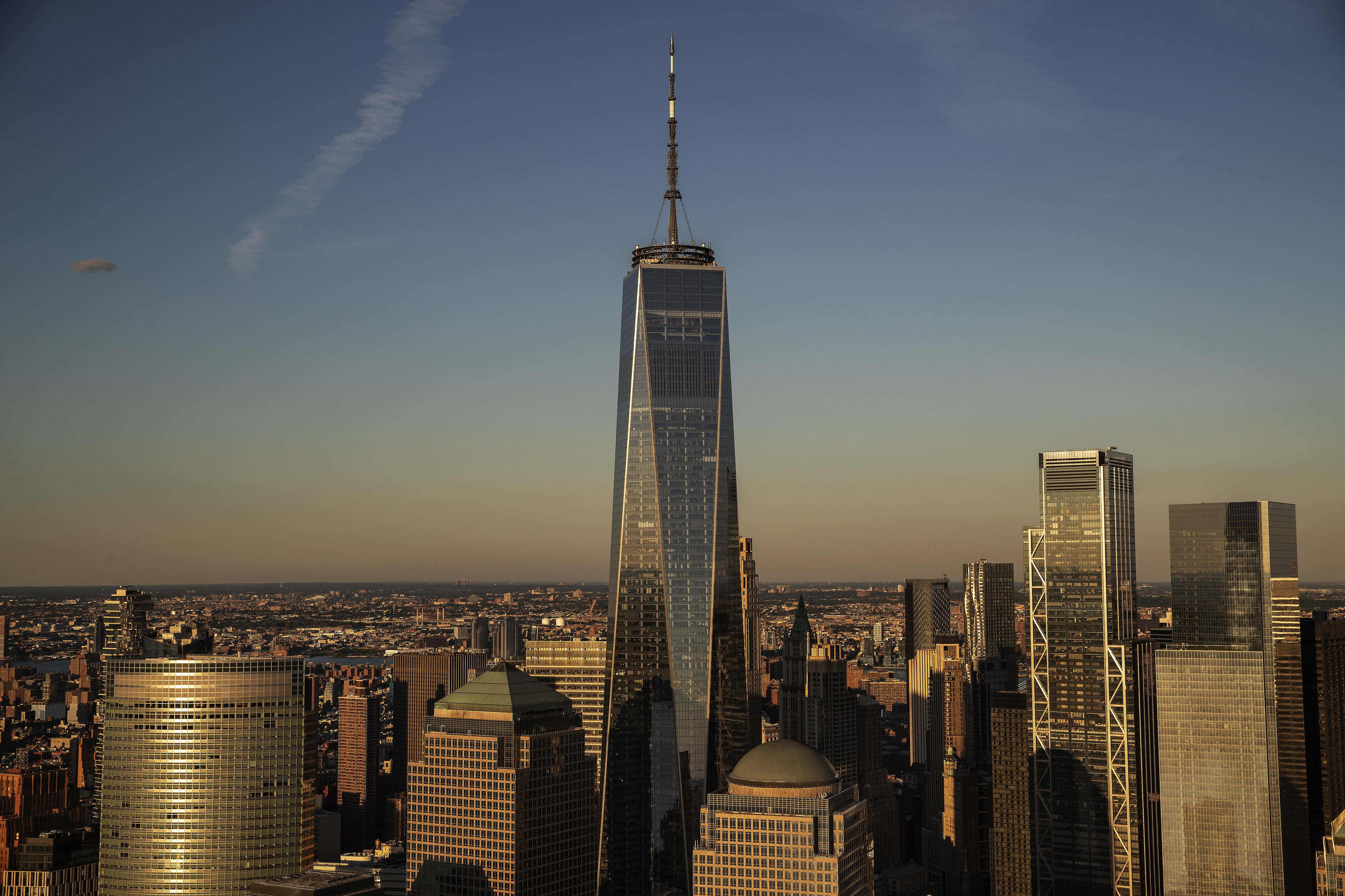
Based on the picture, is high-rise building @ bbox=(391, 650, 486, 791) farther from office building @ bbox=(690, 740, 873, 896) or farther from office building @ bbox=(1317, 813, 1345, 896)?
office building @ bbox=(1317, 813, 1345, 896)

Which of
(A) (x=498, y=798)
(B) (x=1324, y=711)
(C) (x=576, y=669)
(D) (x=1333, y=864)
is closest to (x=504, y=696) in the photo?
(A) (x=498, y=798)

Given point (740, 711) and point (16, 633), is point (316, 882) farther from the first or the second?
point (16, 633)

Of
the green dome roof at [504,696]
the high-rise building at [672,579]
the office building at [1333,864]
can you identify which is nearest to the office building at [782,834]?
the green dome roof at [504,696]

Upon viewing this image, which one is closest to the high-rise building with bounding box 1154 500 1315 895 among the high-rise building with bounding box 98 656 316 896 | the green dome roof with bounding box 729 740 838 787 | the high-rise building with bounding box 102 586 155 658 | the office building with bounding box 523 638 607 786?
the green dome roof with bounding box 729 740 838 787

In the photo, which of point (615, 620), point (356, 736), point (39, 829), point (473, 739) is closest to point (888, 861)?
point (615, 620)

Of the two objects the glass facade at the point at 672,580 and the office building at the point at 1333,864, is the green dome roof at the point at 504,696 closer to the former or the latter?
the glass facade at the point at 672,580

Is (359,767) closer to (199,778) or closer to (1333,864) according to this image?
(199,778)
